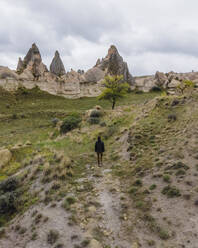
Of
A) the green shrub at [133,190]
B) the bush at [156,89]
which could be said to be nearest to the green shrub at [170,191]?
the green shrub at [133,190]

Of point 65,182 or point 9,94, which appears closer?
point 65,182

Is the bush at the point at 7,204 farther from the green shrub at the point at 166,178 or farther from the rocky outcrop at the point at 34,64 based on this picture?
the rocky outcrop at the point at 34,64

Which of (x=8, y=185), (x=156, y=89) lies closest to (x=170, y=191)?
(x=8, y=185)

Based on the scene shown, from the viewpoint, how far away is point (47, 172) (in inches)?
507

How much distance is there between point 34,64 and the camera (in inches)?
3883

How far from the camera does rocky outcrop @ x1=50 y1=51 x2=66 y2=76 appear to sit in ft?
383

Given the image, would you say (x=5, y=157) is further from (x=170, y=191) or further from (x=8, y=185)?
(x=170, y=191)

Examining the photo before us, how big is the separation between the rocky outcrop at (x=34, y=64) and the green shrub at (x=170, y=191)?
91.0 m

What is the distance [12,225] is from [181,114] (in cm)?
1868

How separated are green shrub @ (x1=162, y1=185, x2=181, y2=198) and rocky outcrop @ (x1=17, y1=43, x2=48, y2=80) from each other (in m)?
91.0

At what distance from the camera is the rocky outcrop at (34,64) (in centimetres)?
9357

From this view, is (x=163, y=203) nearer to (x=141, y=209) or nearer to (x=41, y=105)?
(x=141, y=209)

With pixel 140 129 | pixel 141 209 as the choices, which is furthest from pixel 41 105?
pixel 141 209

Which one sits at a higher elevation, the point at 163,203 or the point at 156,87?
the point at 156,87
